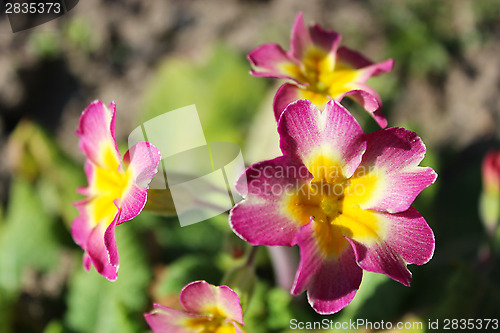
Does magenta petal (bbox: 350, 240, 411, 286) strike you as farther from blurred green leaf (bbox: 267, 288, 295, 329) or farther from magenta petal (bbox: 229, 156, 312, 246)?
blurred green leaf (bbox: 267, 288, 295, 329)

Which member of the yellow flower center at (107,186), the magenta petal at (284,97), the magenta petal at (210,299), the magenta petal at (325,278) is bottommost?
the magenta petal at (210,299)

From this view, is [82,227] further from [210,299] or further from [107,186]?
[210,299]

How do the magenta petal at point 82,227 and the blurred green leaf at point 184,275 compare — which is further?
the blurred green leaf at point 184,275

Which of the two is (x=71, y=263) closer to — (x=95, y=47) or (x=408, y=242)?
(x=95, y=47)

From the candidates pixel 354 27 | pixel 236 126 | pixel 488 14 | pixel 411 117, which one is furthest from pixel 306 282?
pixel 488 14

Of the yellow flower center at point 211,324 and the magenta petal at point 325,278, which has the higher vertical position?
the magenta petal at point 325,278

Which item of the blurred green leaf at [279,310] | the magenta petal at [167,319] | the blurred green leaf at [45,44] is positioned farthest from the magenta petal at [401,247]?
the blurred green leaf at [45,44]

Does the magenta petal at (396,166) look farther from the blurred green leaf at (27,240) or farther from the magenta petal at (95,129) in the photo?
the blurred green leaf at (27,240)

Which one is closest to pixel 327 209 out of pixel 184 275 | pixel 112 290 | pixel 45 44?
pixel 184 275
